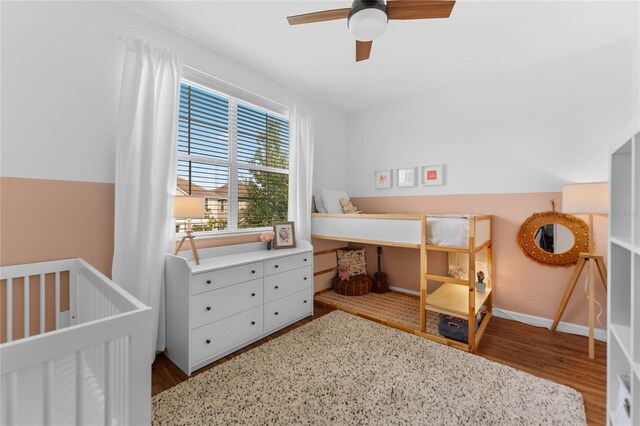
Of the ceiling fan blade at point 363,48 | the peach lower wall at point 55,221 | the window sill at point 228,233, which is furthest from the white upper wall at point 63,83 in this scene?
the ceiling fan blade at point 363,48

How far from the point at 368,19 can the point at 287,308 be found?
236 cm

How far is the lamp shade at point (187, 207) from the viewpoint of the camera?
1.93m

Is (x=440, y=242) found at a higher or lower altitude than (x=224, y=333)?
higher

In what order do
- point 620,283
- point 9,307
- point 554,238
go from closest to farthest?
point 620,283, point 9,307, point 554,238

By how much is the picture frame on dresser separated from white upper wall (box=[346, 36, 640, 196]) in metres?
1.51

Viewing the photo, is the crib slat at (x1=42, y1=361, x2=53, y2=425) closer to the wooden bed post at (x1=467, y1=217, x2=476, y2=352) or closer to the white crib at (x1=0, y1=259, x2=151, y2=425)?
the white crib at (x1=0, y1=259, x2=151, y2=425)

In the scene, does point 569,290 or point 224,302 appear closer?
point 224,302

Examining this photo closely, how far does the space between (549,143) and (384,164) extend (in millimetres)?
1732

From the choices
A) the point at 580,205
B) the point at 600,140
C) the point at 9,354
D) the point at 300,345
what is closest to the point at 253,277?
the point at 300,345

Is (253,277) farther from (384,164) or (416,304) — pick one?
(384,164)

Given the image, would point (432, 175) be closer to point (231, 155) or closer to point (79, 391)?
point (231, 155)

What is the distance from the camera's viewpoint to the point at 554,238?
8.21ft

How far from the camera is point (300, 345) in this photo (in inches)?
85.7

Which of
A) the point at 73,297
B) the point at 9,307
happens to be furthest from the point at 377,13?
the point at 9,307
